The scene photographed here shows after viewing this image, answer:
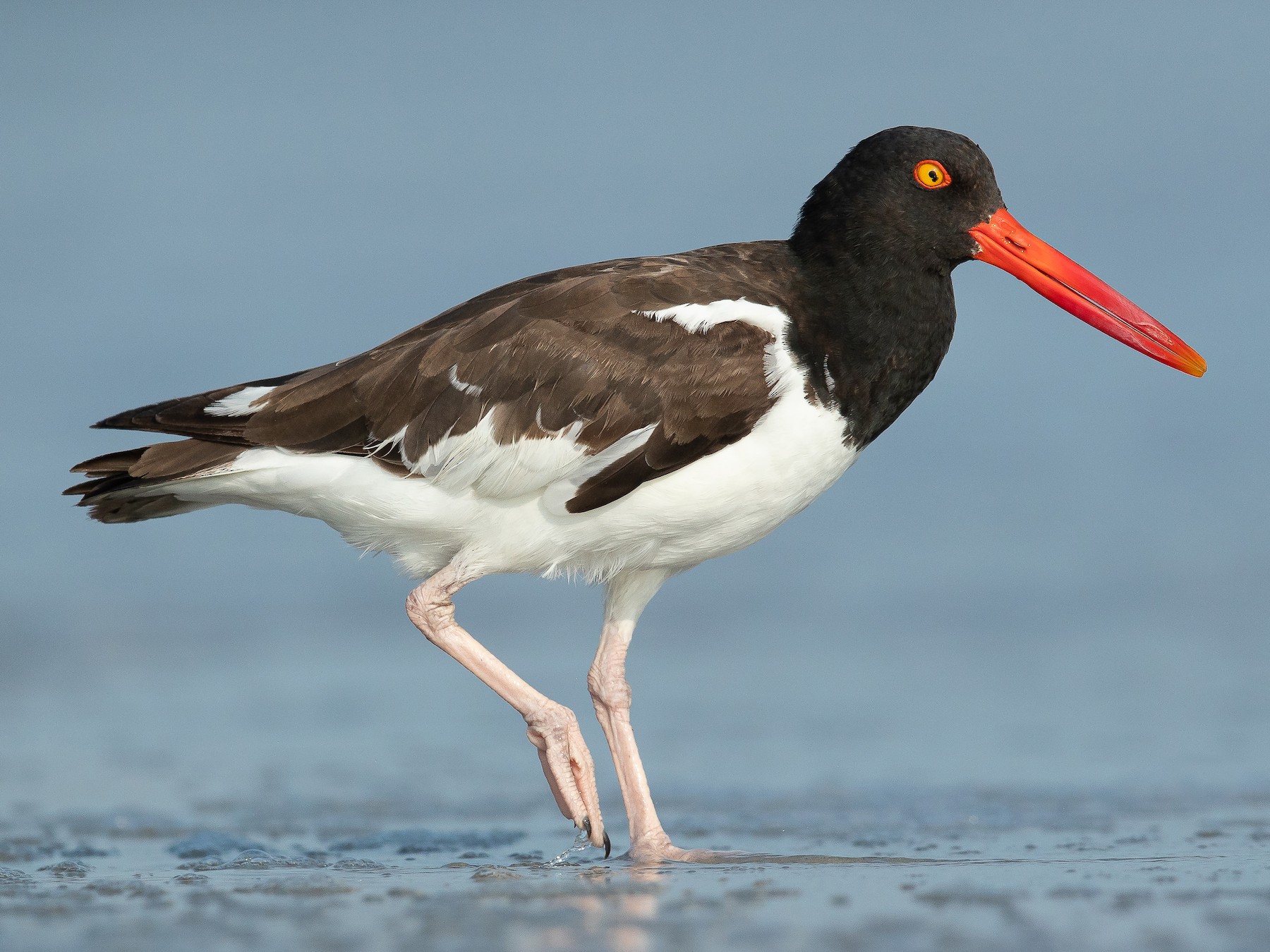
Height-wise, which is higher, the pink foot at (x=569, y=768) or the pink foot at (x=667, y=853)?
the pink foot at (x=569, y=768)

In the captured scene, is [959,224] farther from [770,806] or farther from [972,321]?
[972,321]

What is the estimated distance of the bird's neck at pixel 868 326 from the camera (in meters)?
4.93

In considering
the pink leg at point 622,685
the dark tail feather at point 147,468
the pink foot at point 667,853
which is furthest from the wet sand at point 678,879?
the dark tail feather at point 147,468

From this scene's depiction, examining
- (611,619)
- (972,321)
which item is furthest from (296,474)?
(972,321)

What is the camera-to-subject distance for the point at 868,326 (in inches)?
196

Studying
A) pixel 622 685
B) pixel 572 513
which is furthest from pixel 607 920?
pixel 622 685

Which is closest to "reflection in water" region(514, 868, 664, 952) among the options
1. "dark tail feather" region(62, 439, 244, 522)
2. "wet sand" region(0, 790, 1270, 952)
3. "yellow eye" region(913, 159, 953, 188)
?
"wet sand" region(0, 790, 1270, 952)

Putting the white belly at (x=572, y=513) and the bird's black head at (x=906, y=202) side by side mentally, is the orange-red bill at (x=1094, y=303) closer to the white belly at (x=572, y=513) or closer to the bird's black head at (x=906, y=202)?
the bird's black head at (x=906, y=202)

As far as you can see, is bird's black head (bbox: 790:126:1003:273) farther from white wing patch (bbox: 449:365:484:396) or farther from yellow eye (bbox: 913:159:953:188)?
white wing patch (bbox: 449:365:484:396)

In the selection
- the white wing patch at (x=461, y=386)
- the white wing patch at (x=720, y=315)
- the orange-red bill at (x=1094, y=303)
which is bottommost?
the white wing patch at (x=461, y=386)

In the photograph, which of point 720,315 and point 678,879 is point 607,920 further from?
point 720,315

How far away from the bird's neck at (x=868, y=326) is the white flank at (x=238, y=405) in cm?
189

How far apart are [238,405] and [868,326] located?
220cm

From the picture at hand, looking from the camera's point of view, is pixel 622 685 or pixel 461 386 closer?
pixel 461 386
